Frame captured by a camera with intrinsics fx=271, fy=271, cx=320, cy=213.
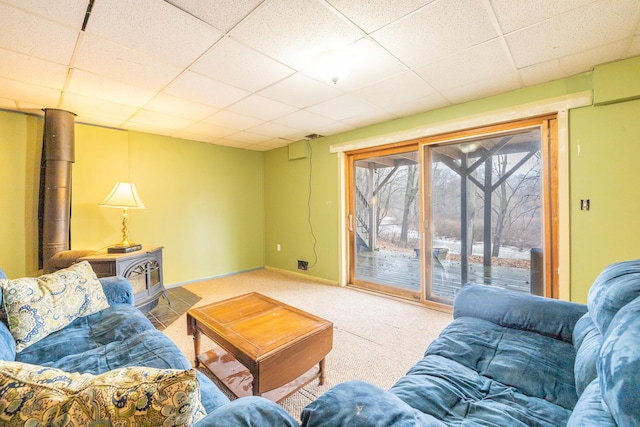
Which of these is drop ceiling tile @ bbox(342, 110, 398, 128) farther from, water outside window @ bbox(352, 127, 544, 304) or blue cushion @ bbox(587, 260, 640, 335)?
blue cushion @ bbox(587, 260, 640, 335)

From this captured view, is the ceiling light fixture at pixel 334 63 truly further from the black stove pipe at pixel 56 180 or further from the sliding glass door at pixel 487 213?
the black stove pipe at pixel 56 180

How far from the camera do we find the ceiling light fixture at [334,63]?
1.97 m

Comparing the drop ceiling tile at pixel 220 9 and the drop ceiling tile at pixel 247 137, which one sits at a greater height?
the drop ceiling tile at pixel 247 137

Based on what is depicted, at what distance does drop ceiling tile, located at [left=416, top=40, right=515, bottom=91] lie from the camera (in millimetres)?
2002

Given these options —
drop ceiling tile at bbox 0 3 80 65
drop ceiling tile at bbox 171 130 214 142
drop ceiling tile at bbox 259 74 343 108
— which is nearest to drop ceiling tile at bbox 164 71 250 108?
drop ceiling tile at bbox 259 74 343 108

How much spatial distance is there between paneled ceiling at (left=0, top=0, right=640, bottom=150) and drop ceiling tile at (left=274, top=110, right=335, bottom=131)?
0.23 metres

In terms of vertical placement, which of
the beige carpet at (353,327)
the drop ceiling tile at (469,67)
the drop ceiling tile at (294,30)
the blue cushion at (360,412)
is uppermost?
the drop ceiling tile at (469,67)

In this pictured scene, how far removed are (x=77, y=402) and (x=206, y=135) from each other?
13.4 ft

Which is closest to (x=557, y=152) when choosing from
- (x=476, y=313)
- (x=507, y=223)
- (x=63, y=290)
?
(x=507, y=223)

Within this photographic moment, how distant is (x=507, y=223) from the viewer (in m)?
2.86

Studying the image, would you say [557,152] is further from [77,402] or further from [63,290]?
[63,290]

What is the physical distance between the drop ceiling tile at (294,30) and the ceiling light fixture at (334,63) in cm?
5

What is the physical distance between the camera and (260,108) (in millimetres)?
3068

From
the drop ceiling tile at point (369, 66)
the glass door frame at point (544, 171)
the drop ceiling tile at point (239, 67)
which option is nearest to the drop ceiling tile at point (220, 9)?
the drop ceiling tile at point (239, 67)
